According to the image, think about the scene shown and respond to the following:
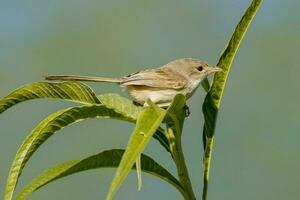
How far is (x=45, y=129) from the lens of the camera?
42.1 inches

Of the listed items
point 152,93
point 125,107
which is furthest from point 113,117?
point 152,93

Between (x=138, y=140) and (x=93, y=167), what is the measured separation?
1.06 ft

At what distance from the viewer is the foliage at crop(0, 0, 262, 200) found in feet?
3.42

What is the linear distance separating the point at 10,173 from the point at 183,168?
288mm

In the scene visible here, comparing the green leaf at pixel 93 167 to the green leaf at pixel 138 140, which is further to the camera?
the green leaf at pixel 93 167

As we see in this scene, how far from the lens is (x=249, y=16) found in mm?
1192

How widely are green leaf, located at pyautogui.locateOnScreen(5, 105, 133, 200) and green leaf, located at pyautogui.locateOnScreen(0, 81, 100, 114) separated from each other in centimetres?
5

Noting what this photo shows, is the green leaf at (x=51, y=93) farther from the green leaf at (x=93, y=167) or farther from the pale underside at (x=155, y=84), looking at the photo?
the pale underside at (x=155, y=84)

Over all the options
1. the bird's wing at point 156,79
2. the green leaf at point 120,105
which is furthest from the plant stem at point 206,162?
the bird's wing at point 156,79

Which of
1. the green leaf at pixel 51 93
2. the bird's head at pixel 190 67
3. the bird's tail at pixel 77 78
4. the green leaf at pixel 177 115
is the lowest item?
the bird's head at pixel 190 67

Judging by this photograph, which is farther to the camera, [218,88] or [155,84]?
[155,84]

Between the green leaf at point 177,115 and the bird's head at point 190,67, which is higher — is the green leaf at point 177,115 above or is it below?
above

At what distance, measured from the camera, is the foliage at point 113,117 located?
3.42ft

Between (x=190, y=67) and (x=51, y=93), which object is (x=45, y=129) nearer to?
(x=51, y=93)
